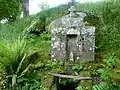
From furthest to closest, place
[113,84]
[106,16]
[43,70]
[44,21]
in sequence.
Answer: [44,21] → [106,16] → [43,70] → [113,84]

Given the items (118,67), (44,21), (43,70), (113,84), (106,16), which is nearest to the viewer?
(113,84)

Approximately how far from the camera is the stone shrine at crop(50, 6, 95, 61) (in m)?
7.12

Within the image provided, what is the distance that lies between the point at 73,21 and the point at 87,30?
1.24 feet

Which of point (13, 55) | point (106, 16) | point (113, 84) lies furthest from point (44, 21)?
point (113, 84)

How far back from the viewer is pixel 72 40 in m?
7.21

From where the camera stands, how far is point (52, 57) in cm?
730

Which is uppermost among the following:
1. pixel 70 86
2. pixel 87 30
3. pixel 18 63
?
pixel 87 30

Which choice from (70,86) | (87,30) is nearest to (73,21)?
(87,30)

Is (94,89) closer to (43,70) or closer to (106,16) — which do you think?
(43,70)

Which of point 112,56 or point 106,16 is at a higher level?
point 106,16

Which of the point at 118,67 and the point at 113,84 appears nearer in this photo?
the point at 113,84

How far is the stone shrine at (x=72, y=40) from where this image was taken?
23.4 feet

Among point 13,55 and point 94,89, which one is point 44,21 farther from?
point 94,89

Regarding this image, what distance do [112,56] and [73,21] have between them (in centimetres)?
116
